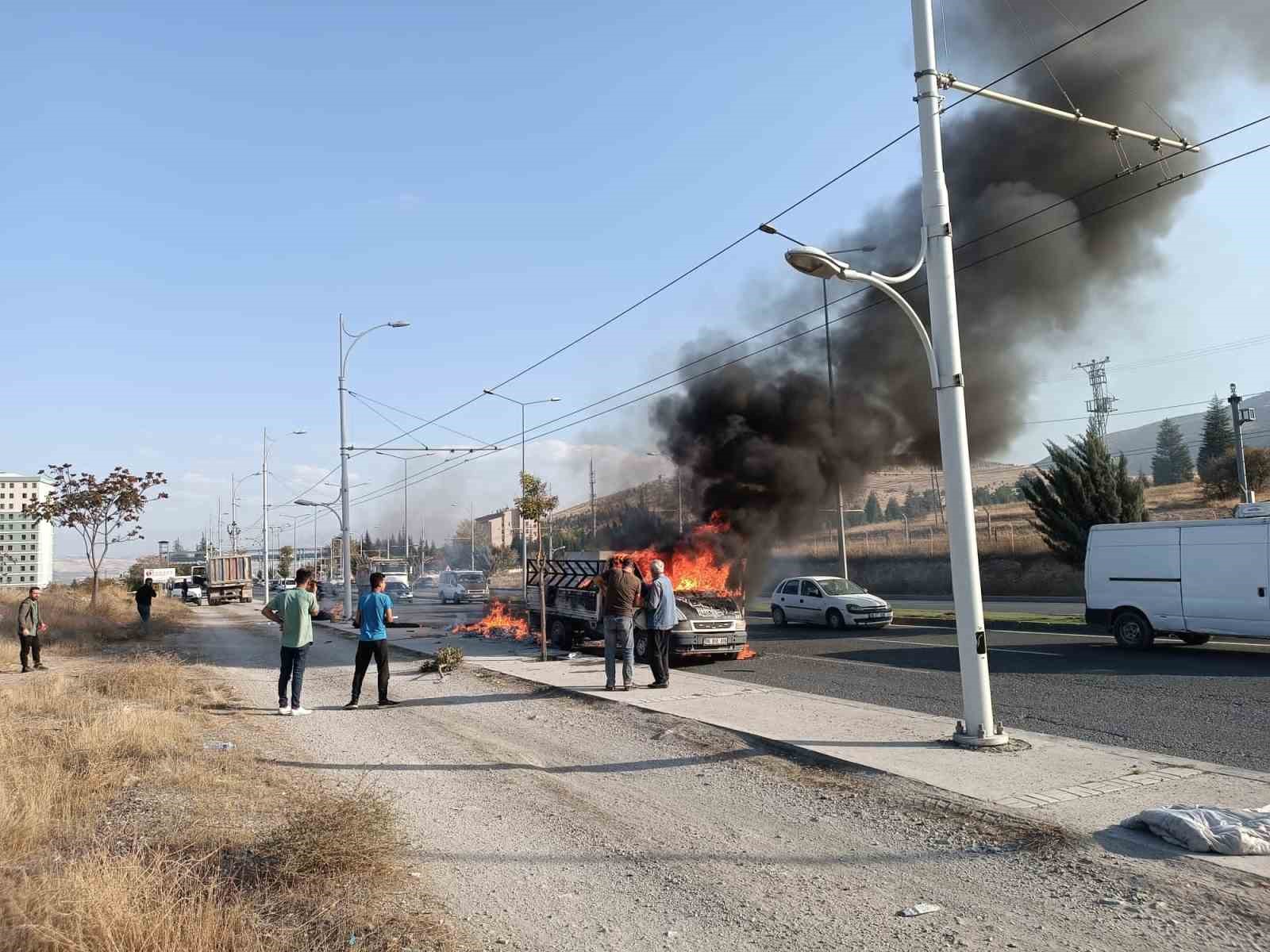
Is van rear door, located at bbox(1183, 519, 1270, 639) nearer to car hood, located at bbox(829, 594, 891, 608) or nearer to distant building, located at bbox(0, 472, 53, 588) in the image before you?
car hood, located at bbox(829, 594, 891, 608)

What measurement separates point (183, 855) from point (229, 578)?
4868cm

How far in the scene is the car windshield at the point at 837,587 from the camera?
2273 cm

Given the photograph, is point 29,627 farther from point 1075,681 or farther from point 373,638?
point 1075,681

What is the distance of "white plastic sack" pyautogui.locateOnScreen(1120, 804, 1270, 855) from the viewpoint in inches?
187

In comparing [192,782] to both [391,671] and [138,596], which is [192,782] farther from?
[138,596]

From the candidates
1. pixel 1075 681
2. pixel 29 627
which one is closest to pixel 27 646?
pixel 29 627

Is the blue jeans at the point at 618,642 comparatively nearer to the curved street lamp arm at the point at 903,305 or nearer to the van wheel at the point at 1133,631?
the curved street lamp arm at the point at 903,305

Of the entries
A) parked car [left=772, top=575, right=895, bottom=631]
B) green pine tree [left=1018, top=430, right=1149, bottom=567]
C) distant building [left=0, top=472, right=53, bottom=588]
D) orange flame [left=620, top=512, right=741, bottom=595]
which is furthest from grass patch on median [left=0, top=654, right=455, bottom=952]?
distant building [left=0, top=472, right=53, bottom=588]

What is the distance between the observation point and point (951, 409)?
7824 millimetres

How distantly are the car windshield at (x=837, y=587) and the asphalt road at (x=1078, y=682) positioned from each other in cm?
384

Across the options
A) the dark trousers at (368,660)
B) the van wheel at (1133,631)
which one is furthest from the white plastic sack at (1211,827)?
the van wheel at (1133,631)

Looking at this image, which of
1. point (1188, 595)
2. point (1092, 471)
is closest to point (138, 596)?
point (1188, 595)

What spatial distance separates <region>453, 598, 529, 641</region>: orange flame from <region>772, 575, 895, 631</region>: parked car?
7198 millimetres

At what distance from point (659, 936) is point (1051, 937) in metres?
1.75
